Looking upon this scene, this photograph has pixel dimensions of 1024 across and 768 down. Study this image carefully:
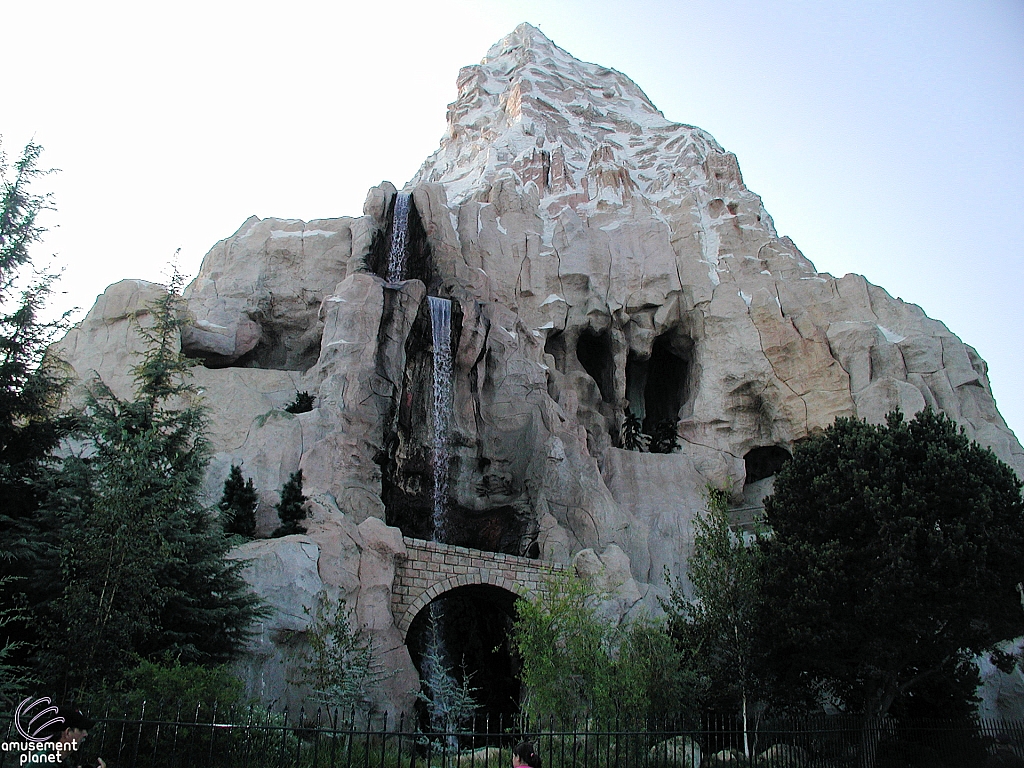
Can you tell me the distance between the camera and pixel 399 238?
3547cm

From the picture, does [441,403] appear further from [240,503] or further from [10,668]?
[10,668]

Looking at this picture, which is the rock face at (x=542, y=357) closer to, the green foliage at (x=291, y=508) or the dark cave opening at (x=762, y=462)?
the dark cave opening at (x=762, y=462)

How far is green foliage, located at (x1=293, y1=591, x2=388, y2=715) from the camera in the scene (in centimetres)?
1606

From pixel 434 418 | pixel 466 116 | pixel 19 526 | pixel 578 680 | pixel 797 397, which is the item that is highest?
pixel 466 116

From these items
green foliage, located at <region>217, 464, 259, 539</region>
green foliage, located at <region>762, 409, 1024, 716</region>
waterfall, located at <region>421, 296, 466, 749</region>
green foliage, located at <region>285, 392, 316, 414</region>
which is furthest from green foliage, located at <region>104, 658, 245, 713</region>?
green foliage, located at <region>285, 392, 316, 414</region>

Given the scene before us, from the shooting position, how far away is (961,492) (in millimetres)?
18922

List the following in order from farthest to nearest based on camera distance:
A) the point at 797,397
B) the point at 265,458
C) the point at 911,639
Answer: the point at 797,397 < the point at 265,458 < the point at 911,639

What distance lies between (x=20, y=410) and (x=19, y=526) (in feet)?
8.33

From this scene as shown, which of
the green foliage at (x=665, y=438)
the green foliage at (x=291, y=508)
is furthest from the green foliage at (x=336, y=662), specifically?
the green foliage at (x=665, y=438)

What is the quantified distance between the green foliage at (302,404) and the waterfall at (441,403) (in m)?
4.60

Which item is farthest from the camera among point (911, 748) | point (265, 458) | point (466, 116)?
point (466, 116)

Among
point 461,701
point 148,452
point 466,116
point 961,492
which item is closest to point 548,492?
point 461,701

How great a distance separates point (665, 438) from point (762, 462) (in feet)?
18.1

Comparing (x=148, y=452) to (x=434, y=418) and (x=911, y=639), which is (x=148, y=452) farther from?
(x=911, y=639)
